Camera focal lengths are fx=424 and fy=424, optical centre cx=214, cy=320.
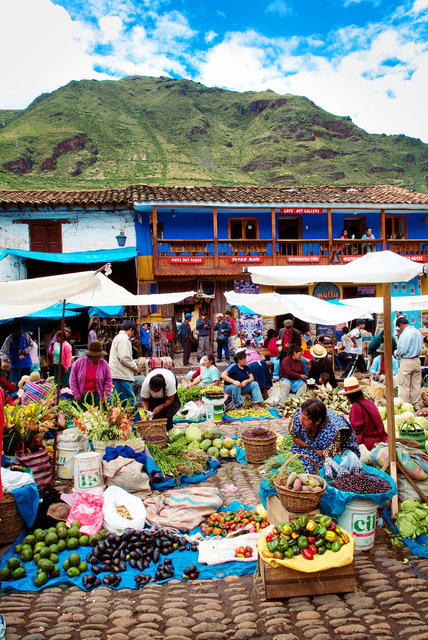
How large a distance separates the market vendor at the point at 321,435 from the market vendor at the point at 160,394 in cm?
276

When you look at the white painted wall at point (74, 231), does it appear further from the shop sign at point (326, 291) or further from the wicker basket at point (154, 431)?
the wicker basket at point (154, 431)

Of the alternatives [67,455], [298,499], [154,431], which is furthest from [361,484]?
[67,455]

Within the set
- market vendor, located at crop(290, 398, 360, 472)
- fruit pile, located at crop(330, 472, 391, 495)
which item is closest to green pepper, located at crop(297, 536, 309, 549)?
fruit pile, located at crop(330, 472, 391, 495)

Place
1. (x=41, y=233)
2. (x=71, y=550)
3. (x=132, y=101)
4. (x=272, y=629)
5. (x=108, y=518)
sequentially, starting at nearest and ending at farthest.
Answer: (x=272, y=629), (x=71, y=550), (x=108, y=518), (x=41, y=233), (x=132, y=101)

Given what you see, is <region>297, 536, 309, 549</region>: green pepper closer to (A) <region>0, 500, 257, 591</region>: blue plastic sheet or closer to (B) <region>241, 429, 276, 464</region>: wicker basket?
(A) <region>0, 500, 257, 591</region>: blue plastic sheet

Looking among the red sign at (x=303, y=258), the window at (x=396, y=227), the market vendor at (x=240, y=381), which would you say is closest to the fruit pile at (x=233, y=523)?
the market vendor at (x=240, y=381)

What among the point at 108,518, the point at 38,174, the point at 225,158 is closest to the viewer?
the point at 108,518

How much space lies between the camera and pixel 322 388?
27.1 ft

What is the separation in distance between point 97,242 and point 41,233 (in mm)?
2083

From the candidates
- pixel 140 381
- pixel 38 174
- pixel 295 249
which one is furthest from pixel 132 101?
pixel 140 381

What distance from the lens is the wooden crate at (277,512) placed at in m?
3.35

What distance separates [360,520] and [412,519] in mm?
531

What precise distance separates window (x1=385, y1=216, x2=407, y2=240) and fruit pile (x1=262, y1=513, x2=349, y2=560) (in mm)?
18636

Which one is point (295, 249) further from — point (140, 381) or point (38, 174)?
point (38, 174)
